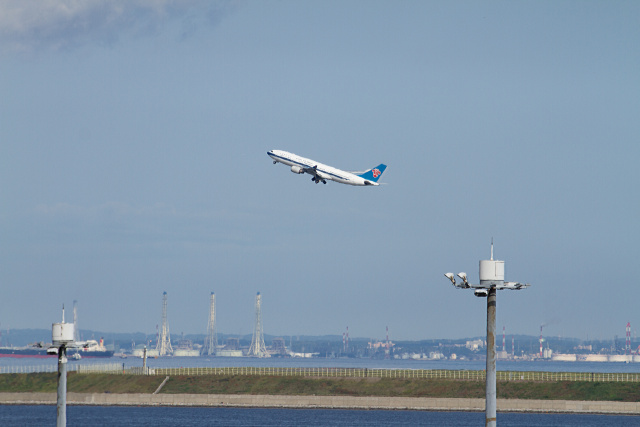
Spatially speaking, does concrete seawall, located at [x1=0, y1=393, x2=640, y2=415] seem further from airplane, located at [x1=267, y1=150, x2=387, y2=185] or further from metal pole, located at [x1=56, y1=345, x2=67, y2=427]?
metal pole, located at [x1=56, y1=345, x2=67, y2=427]

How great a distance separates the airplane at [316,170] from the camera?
153 meters

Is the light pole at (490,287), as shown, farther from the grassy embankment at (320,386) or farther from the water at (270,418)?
the grassy embankment at (320,386)

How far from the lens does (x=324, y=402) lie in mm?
138625

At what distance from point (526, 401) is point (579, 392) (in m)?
7.81

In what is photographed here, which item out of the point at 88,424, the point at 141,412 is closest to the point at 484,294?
the point at 88,424

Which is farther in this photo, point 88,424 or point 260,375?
point 260,375

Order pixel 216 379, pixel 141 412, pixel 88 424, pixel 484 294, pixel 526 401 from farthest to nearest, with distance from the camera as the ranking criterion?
1. pixel 216 379
2. pixel 141 412
3. pixel 526 401
4. pixel 88 424
5. pixel 484 294

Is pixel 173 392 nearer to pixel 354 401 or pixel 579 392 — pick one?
pixel 354 401

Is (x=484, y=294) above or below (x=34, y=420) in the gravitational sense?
above

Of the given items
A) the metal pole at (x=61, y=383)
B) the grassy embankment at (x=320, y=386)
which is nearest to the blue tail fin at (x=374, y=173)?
the grassy embankment at (x=320, y=386)

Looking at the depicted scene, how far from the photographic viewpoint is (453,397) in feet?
449

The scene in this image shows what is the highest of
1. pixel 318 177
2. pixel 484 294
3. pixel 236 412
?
pixel 318 177

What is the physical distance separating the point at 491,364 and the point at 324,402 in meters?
105

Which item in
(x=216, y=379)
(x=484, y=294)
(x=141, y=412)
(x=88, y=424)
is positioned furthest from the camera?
(x=216, y=379)
